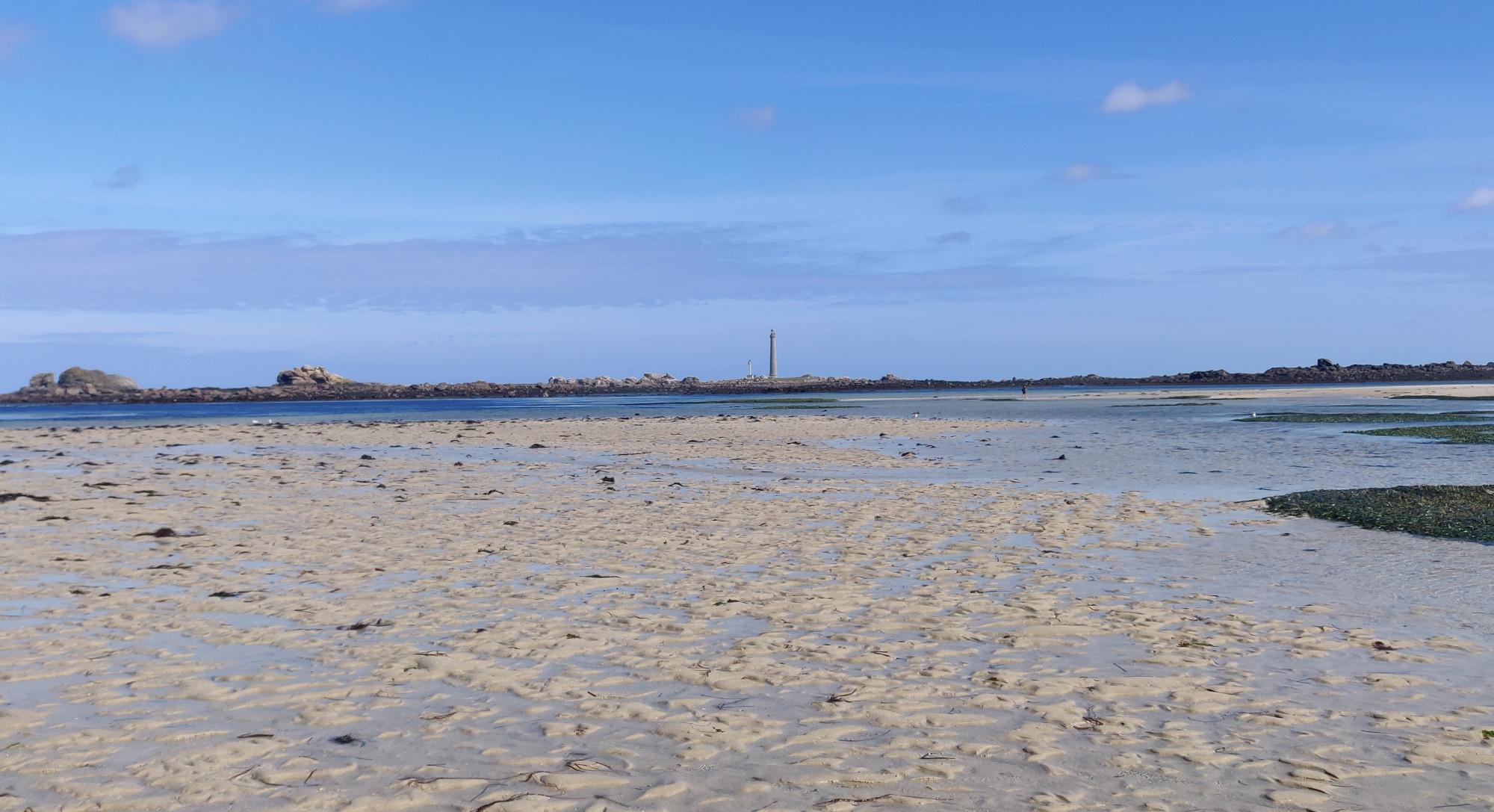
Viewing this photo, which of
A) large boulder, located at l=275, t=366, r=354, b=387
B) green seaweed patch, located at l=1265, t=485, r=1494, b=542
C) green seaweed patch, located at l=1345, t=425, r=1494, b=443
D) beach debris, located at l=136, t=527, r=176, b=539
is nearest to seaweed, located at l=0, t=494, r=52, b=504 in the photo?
beach debris, located at l=136, t=527, r=176, b=539

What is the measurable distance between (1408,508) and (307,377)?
517 feet

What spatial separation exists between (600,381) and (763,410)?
374 ft

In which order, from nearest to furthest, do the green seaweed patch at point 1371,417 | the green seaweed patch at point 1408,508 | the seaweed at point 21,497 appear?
1. the green seaweed patch at point 1408,508
2. the seaweed at point 21,497
3. the green seaweed patch at point 1371,417

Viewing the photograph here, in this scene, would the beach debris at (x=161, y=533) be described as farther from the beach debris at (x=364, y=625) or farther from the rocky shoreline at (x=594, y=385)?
the rocky shoreline at (x=594, y=385)

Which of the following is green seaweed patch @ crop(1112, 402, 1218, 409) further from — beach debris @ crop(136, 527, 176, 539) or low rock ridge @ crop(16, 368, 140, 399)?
low rock ridge @ crop(16, 368, 140, 399)

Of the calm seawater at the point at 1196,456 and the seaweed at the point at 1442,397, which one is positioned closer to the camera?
the calm seawater at the point at 1196,456

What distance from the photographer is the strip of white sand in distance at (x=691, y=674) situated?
5312 millimetres

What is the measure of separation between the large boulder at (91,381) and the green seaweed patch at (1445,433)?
162m

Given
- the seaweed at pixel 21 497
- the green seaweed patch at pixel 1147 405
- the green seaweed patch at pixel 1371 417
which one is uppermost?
the green seaweed patch at pixel 1147 405

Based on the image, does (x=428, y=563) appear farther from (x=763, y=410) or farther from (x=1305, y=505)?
(x=763, y=410)

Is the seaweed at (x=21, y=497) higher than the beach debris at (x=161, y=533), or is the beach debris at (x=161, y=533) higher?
the seaweed at (x=21, y=497)

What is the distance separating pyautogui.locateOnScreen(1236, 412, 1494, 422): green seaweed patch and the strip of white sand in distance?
29.7m

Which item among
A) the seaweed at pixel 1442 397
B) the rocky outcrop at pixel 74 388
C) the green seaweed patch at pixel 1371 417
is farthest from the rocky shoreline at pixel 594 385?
the green seaweed patch at pixel 1371 417

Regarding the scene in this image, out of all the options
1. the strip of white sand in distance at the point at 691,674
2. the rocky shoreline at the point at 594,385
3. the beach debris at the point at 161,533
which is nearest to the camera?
the strip of white sand in distance at the point at 691,674
